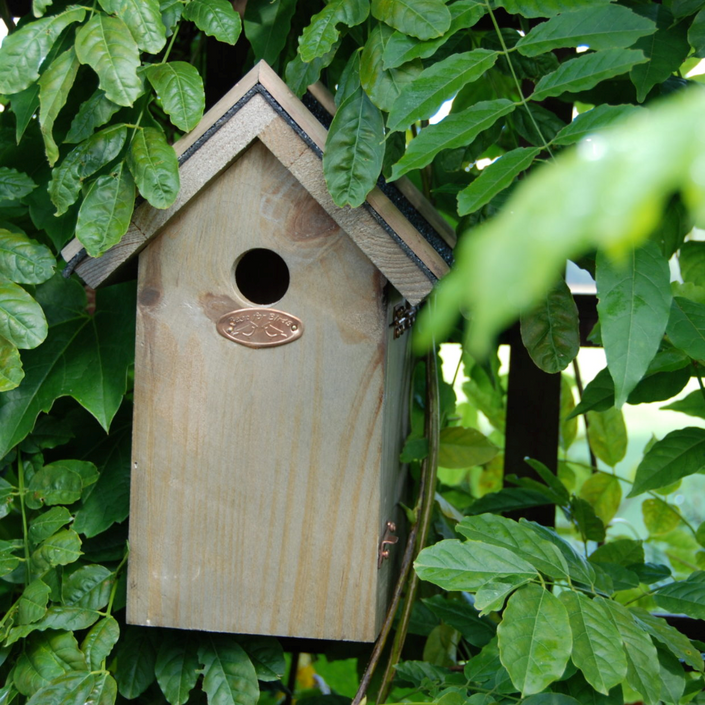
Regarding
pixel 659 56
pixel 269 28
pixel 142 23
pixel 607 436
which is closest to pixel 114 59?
pixel 142 23

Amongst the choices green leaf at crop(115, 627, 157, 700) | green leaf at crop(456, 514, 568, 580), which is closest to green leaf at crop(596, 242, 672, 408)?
green leaf at crop(456, 514, 568, 580)

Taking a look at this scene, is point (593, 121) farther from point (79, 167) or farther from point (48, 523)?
point (48, 523)

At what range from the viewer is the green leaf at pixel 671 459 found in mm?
907

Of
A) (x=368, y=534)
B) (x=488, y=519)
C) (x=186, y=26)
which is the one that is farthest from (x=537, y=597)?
(x=186, y=26)

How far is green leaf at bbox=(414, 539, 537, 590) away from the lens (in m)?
0.70

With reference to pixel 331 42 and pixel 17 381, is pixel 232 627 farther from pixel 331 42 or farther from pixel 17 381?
pixel 331 42

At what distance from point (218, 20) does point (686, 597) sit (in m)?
0.79

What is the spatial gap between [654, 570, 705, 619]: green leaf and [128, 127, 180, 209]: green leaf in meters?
0.67

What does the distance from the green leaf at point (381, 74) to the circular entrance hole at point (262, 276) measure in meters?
0.37

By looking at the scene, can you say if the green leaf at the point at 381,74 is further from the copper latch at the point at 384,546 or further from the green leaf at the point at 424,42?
the copper latch at the point at 384,546

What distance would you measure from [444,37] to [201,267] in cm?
36

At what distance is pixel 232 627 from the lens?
0.92 m

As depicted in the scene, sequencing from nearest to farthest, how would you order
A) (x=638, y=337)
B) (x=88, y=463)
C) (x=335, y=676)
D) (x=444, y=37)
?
(x=638, y=337)
(x=444, y=37)
(x=88, y=463)
(x=335, y=676)

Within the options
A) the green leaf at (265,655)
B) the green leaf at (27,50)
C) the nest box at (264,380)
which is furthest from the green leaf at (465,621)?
the green leaf at (27,50)
